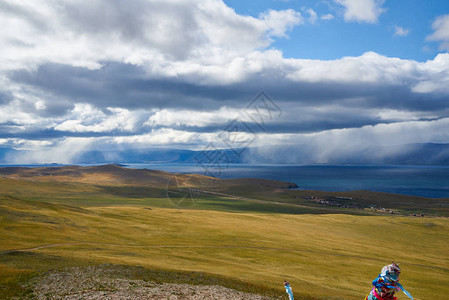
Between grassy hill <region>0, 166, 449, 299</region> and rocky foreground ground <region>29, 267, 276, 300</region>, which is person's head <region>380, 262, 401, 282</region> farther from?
grassy hill <region>0, 166, 449, 299</region>

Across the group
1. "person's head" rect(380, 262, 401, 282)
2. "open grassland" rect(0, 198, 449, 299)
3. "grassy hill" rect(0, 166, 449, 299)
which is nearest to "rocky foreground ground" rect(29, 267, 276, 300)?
→ "grassy hill" rect(0, 166, 449, 299)

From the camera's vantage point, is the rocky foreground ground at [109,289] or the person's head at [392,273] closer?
the person's head at [392,273]

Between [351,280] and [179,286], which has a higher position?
[179,286]

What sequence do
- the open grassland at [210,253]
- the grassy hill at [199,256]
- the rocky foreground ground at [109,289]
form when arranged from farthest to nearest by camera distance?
the open grassland at [210,253]
the grassy hill at [199,256]
the rocky foreground ground at [109,289]

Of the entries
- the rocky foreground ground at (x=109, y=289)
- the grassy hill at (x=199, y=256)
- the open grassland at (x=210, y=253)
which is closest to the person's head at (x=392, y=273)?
the rocky foreground ground at (x=109, y=289)

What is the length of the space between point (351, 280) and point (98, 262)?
38290mm

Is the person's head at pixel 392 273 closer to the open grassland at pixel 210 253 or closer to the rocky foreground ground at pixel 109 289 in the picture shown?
the rocky foreground ground at pixel 109 289

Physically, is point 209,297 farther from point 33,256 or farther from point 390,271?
point 33,256

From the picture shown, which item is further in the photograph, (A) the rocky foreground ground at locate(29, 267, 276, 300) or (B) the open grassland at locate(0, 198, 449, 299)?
(B) the open grassland at locate(0, 198, 449, 299)

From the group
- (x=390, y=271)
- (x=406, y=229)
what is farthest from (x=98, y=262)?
(x=406, y=229)

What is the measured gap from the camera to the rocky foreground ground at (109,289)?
25891mm

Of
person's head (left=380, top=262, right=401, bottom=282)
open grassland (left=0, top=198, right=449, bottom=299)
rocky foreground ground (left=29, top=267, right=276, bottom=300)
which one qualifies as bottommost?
open grassland (left=0, top=198, right=449, bottom=299)

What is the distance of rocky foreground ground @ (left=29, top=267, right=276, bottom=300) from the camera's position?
25891mm

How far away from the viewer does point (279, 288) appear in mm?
34281
